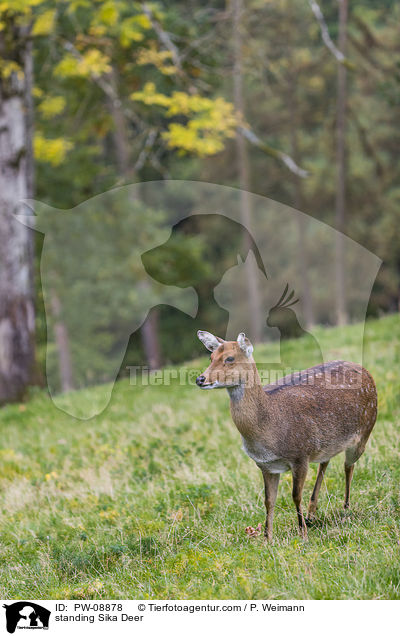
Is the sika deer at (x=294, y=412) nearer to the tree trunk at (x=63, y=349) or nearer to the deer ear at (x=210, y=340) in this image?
the deer ear at (x=210, y=340)

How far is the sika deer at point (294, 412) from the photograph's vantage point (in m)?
4.12

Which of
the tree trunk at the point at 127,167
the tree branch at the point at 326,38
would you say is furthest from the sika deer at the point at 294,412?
the tree trunk at the point at 127,167

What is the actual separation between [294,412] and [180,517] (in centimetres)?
156

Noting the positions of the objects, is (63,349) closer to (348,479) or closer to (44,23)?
(44,23)

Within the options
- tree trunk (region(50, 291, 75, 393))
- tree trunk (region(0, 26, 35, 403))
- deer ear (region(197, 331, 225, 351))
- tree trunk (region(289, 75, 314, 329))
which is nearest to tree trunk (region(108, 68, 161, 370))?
tree trunk (region(50, 291, 75, 393))

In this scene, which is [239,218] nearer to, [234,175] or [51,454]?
[234,175]

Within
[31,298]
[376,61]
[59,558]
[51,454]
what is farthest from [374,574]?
[376,61]

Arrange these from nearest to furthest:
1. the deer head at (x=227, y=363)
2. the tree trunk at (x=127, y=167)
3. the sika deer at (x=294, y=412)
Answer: the deer head at (x=227, y=363) → the sika deer at (x=294, y=412) → the tree trunk at (x=127, y=167)

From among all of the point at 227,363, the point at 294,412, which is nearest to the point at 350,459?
the point at 294,412

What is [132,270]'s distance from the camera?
17.2 m

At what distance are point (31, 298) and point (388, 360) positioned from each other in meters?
6.37

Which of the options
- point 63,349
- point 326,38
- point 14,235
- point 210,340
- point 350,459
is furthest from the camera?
point 63,349

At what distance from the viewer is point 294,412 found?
14.7 ft
